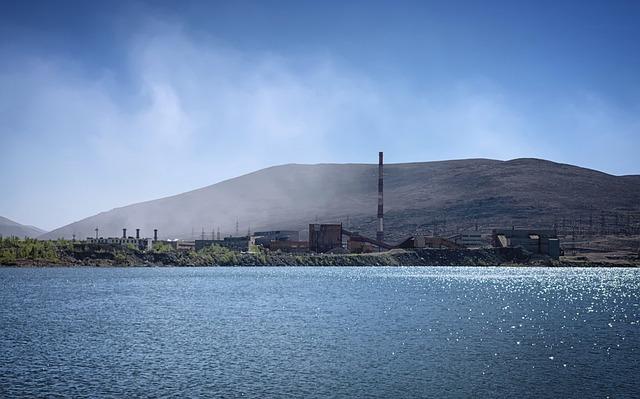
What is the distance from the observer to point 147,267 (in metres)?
197

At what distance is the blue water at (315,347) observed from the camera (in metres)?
33.9

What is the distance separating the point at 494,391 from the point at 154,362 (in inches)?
764

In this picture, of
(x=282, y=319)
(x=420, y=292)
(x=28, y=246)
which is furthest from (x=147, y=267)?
(x=282, y=319)

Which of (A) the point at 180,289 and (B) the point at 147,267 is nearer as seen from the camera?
(A) the point at 180,289

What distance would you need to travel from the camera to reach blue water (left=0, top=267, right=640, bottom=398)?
33.9 meters

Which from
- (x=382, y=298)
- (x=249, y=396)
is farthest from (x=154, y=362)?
(x=382, y=298)

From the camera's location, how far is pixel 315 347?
152 feet

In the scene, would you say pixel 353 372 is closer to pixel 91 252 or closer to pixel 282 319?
pixel 282 319

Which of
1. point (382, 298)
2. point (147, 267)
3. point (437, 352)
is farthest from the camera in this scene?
point (147, 267)

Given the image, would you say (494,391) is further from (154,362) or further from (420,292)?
(420,292)

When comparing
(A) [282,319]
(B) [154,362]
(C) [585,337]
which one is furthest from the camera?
(A) [282,319]

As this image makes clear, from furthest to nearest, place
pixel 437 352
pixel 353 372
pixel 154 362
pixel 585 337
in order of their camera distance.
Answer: pixel 585 337
pixel 437 352
pixel 154 362
pixel 353 372

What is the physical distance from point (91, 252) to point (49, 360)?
157 metres

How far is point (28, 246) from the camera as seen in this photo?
18475cm
